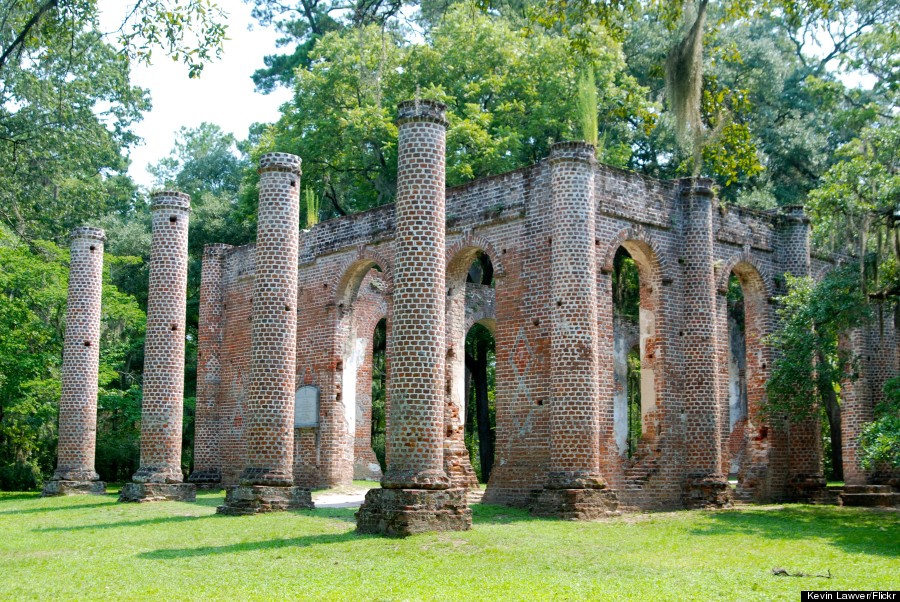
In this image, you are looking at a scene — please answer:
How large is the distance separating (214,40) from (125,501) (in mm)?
12718

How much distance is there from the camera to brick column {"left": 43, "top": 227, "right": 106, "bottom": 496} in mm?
23172

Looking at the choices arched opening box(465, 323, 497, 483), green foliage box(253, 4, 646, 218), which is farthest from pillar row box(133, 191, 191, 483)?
arched opening box(465, 323, 497, 483)

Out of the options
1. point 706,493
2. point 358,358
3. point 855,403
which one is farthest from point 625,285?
point 706,493

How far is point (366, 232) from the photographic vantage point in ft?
72.8

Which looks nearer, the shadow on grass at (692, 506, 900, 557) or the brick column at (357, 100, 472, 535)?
the brick column at (357, 100, 472, 535)

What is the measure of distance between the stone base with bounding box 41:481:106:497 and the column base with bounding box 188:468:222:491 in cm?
257

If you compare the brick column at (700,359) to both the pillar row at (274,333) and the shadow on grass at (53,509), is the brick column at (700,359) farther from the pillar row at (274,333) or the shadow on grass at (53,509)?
the shadow on grass at (53,509)

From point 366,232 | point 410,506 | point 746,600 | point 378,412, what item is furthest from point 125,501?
point 378,412

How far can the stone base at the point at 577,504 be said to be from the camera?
16359mm

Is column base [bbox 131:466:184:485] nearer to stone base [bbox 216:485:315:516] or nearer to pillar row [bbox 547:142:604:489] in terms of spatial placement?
stone base [bbox 216:485:315:516]

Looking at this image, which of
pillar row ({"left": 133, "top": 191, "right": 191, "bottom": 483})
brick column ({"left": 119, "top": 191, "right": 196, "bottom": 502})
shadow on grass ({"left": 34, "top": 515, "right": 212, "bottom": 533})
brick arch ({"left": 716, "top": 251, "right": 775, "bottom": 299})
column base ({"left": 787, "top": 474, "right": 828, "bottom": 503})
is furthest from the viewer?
brick arch ({"left": 716, "top": 251, "right": 775, "bottom": 299})

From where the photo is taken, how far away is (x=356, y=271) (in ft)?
75.1

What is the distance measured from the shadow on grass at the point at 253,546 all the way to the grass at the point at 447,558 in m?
0.03

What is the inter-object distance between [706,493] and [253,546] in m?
9.75
